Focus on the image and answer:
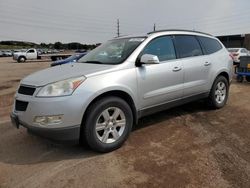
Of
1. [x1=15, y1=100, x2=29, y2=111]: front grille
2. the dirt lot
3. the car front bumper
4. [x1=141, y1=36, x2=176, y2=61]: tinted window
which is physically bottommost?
the dirt lot

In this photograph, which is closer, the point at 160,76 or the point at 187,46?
the point at 160,76

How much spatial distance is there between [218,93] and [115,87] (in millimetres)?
3125

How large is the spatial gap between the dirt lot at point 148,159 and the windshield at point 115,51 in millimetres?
1313

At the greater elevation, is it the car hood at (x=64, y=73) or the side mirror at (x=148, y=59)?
the side mirror at (x=148, y=59)

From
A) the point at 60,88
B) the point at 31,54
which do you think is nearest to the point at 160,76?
the point at 60,88

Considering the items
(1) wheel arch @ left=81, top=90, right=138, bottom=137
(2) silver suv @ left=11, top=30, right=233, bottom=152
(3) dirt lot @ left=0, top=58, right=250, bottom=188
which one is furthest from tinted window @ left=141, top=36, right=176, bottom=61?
(3) dirt lot @ left=0, top=58, right=250, bottom=188

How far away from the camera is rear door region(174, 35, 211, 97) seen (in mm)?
5398

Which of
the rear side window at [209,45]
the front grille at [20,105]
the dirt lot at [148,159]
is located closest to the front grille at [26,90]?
the front grille at [20,105]

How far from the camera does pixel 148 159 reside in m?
3.90

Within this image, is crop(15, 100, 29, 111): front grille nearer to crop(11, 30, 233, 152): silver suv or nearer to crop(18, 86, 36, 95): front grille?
crop(11, 30, 233, 152): silver suv

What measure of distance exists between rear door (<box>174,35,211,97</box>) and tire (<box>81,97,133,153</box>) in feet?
5.22

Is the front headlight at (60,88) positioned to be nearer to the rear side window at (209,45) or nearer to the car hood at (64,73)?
the car hood at (64,73)

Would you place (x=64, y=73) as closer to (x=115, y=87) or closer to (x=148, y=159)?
(x=115, y=87)

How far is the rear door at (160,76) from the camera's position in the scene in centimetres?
464
